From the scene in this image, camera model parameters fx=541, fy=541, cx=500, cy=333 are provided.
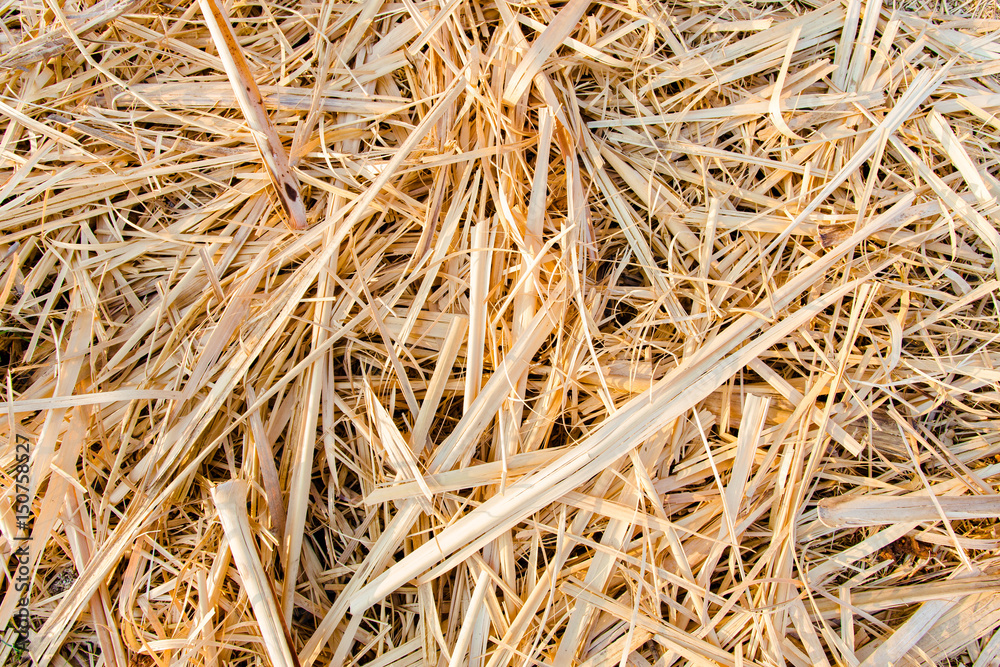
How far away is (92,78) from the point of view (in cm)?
129

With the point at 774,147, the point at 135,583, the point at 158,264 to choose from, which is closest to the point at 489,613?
the point at 135,583

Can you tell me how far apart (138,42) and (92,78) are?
14 centimetres

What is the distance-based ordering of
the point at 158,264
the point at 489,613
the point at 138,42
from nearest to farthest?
the point at 489,613
the point at 158,264
the point at 138,42

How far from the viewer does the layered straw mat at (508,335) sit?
3.30 ft

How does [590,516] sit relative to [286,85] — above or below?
below

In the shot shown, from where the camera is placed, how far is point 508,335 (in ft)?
3.51

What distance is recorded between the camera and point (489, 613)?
100cm

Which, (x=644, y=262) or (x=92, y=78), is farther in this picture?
(x=92, y=78)

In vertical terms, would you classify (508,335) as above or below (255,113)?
below

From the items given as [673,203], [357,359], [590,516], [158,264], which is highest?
[673,203]

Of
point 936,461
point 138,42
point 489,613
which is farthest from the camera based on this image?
point 138,42

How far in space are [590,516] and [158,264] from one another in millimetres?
1070

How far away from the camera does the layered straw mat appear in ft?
3.30

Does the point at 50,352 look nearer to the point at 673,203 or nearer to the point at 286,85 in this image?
the point at 286,85
